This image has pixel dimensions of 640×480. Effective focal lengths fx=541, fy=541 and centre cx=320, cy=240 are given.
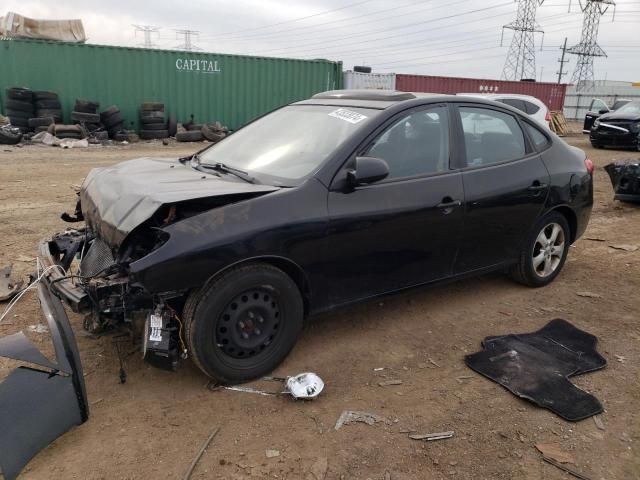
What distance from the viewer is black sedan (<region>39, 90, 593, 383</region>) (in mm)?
2943

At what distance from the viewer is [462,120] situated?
414cm

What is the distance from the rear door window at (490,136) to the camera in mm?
4168

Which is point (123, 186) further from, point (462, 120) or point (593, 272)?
point (593, 272)

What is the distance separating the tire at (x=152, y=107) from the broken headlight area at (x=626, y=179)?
1314 cm

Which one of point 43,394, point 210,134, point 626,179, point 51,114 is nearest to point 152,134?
point 210,134

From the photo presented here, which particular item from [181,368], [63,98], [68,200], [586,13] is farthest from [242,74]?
[586,13]

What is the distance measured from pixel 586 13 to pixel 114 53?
177ft

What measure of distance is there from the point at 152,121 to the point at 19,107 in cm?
362

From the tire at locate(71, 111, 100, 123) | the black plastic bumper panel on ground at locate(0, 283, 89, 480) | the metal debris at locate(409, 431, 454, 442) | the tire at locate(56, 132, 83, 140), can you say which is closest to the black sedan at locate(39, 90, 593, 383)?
the black plastic bumper panel on ground at locate(0, 283, 89, 480)

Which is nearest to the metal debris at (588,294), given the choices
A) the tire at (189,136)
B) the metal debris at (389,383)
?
the metal debris at (389,383)

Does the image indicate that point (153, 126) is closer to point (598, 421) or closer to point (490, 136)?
point (490, 136)

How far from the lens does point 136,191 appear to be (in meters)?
3.24

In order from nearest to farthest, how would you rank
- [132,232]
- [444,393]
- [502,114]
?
[132,232] < [444,393] < [502,114]

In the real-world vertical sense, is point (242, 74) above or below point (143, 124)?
above
